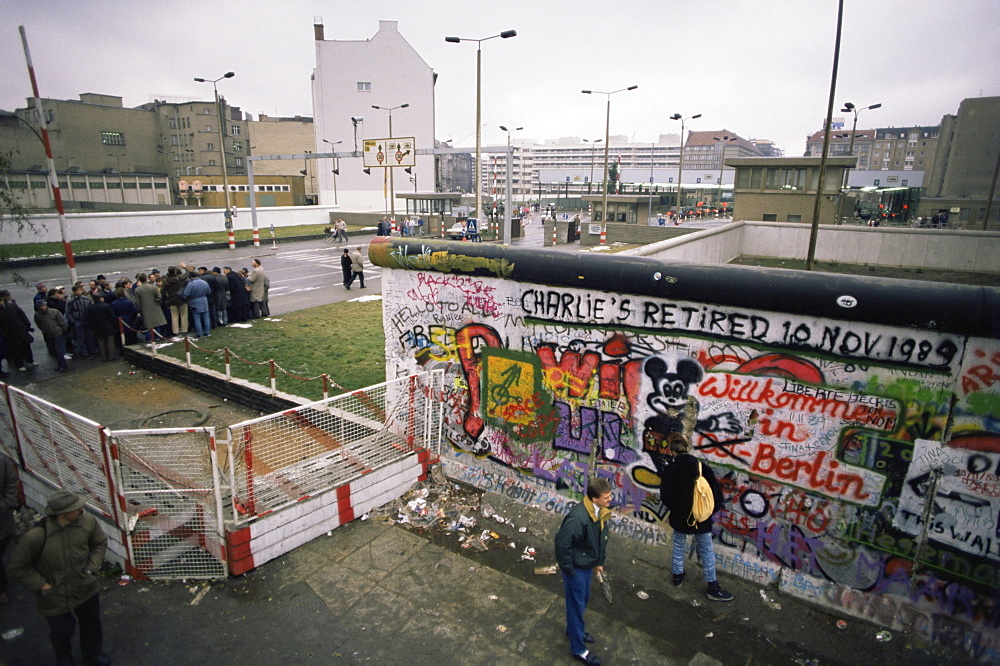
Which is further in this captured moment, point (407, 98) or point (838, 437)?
point (407, 98)

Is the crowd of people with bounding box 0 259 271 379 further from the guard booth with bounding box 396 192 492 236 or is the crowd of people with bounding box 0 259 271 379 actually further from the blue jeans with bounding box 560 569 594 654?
the guard booth with bounding box 396 192 492 236

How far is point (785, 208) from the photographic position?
35188 millimetres

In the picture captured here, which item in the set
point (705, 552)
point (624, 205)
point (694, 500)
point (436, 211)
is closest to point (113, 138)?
point (436, 211)

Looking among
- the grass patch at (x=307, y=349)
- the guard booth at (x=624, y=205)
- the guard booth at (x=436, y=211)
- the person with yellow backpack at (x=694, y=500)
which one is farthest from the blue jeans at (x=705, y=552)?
the guard booth at (x=624, y=205)

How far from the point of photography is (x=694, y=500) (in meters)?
5.00

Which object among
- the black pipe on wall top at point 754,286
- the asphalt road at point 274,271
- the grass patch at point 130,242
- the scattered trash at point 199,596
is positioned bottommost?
the scattered trash at point 199,596

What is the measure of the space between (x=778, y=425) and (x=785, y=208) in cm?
3523

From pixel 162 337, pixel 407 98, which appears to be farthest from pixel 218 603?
pixel 407 98

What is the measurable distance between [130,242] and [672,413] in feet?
116

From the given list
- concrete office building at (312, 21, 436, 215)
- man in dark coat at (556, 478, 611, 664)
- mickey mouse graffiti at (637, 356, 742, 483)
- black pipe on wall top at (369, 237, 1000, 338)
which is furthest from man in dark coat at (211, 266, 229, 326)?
concrete office building at (312, 21, 436, 215)

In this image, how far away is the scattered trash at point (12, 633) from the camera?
189 inches

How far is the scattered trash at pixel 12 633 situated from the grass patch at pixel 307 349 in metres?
5.29

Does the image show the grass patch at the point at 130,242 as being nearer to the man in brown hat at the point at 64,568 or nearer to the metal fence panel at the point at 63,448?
the metal fence panel at the point at 63,448

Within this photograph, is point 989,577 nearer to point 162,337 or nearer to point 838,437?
point 838,437
